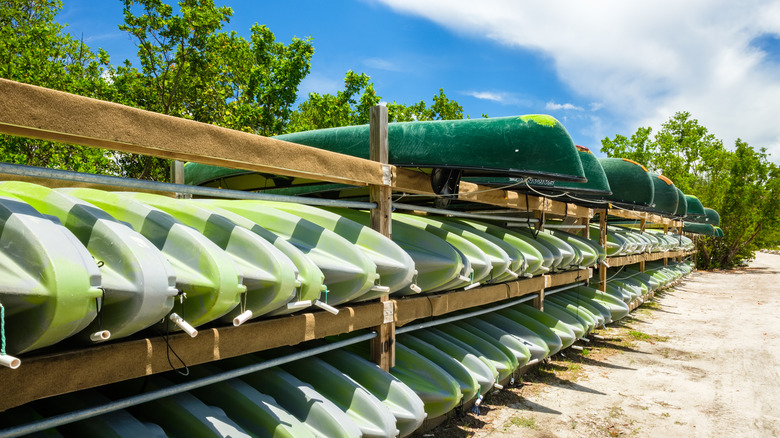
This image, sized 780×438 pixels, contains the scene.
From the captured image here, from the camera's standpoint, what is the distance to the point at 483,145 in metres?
4.06

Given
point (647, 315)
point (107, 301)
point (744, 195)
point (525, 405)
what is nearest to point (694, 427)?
point (525, 405)

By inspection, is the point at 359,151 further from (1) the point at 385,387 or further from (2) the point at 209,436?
(2) the point at 209,436

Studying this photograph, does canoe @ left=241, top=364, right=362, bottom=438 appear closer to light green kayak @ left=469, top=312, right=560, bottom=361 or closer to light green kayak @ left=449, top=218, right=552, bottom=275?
light green kayak @ left=469, top=312, right=560, bottom=361

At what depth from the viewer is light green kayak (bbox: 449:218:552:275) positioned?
17.6 ft

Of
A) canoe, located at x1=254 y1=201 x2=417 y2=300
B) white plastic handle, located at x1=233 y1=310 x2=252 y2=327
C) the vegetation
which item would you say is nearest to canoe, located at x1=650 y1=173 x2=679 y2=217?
canoe, located at x1=254 y1=201 x2=417 y2=300

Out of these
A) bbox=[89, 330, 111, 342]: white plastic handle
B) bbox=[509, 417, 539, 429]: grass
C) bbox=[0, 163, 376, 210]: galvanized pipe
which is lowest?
bbox=[509, 417, 539, 429]: grass

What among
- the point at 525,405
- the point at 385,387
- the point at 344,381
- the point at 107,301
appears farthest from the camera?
the point at 525,405

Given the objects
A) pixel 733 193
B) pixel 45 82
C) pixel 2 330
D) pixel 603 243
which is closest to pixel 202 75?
pixel 45 82

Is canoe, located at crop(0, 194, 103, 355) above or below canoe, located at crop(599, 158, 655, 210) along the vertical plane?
below

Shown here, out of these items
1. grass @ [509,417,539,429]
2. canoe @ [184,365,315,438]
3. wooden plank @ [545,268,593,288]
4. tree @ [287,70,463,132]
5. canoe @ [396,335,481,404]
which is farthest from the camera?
tree @ [287,70,463,132]

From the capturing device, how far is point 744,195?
1029 inches

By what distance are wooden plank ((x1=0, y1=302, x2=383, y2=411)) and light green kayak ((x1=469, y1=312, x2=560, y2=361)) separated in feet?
9.27

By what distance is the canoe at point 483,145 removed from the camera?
404 centimetres

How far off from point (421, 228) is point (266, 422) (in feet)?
7.41
